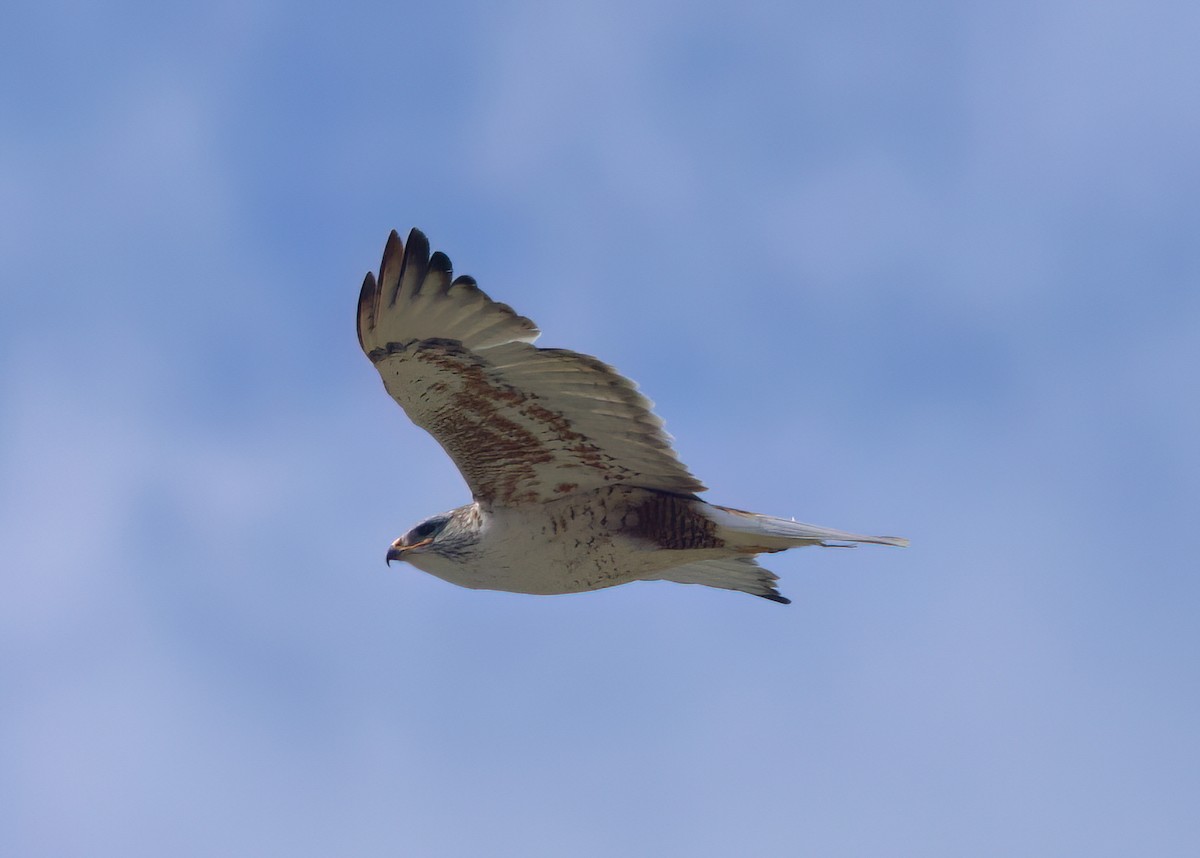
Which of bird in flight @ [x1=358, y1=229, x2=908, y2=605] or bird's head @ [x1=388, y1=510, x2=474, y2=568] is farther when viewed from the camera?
bird's head @ [x1=388, y1=510, x2=474, y2=568]

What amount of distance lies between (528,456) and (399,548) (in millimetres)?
1071

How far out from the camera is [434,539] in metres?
8.83

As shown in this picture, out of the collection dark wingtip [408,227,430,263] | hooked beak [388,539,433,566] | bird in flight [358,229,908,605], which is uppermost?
dark wingtip [408,227,430,263]

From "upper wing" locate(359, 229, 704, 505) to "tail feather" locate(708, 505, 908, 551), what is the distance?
0.27 metres

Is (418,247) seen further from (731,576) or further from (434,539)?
(731,576)

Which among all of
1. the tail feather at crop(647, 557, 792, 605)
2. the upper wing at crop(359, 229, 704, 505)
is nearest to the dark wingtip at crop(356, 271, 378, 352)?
the upper wing at crop(359, 229, 704, 505)

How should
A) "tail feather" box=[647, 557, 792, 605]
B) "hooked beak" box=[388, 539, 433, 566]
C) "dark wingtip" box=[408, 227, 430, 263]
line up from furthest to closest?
"tail feather" box=[647, 557, 792, 605]
"hooked beak" box=[388, 539, 433, 566]
"dark wingtip" box=[408, 227, 430, 263]

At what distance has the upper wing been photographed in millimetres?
7770

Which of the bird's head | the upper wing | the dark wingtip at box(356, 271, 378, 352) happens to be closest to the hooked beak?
the bird's head

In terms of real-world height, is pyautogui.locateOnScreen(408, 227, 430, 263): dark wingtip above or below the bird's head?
above

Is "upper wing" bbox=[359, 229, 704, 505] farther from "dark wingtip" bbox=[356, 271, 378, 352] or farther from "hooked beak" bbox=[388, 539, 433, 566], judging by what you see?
"hooked beak" bbox=[388, 539, 433, 566]

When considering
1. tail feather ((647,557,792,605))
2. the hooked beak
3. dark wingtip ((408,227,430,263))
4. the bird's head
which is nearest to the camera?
dark wingtip ((408,227,430,263))

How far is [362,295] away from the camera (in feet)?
25.5

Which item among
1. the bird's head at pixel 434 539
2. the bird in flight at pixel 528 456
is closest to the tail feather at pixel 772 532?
the bird in flight at pixel 528 456
